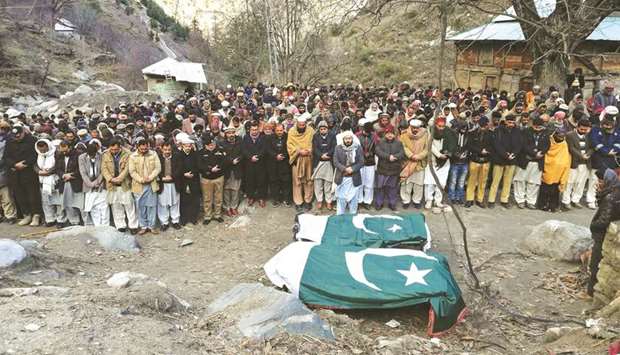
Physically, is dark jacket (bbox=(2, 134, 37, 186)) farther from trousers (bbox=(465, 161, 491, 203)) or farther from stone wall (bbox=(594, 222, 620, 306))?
stone wall (bbox=(594, 222, 620, 306))

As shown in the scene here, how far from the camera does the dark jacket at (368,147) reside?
9172 mm

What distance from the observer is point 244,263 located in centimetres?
758

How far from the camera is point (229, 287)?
21.9 ft

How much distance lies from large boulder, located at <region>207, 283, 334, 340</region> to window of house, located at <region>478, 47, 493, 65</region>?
2015 cm

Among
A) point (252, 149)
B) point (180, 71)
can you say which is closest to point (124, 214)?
point (252, 149)

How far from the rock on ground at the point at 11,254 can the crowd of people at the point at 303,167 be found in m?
2.47

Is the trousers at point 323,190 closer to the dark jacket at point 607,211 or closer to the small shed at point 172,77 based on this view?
the dark jacket at point 607,211

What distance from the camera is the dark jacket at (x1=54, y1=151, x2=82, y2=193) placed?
8688 millimetres

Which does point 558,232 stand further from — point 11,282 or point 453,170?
point 11,282

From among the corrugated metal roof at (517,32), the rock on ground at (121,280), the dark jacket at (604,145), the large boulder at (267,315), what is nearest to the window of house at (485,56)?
the corrugated metal roof at (517,32)

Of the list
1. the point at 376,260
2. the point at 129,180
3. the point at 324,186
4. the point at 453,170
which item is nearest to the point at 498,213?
the point at 453,170

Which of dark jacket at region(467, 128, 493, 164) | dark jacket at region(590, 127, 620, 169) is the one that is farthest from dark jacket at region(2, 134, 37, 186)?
dark jacket at region(590, 127, 620, 169)

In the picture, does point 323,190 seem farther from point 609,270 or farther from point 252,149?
point 609,270

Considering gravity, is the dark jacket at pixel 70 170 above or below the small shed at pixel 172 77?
below
